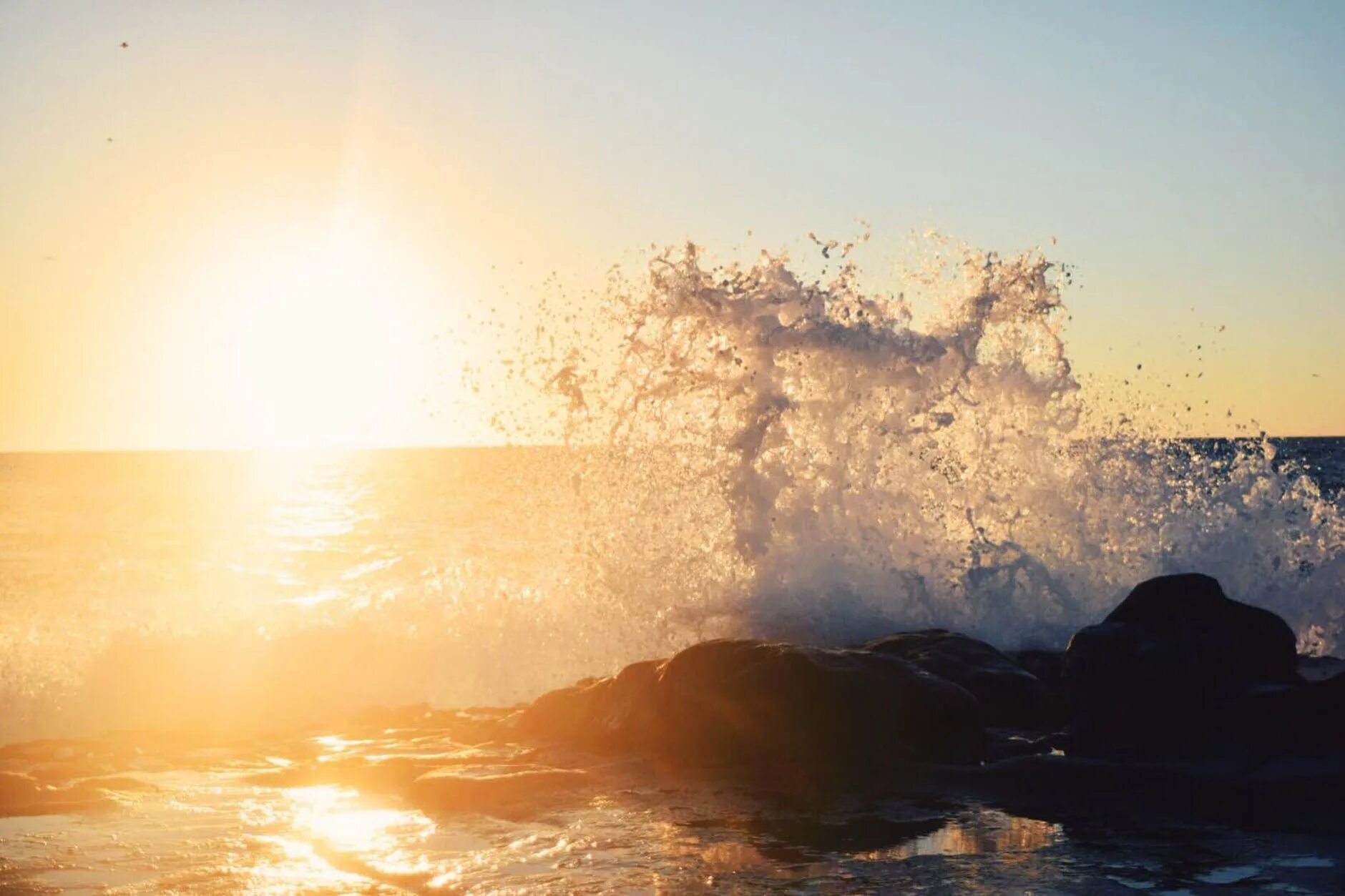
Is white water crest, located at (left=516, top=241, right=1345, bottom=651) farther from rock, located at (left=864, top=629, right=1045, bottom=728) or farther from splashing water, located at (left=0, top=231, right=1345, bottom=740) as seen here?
rock, located at (left=864, top=629, right=1045, bottom=728)

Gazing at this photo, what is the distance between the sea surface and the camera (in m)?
7.72

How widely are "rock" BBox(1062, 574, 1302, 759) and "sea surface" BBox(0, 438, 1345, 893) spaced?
63.8 inches

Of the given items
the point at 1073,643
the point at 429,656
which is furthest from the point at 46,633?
the point at 1073,643

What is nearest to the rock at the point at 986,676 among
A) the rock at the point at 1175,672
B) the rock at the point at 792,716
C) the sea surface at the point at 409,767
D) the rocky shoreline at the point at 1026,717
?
the rocky shoreline at the point at 1026,717

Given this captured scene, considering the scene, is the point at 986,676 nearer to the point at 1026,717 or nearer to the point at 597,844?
the point at 1026,717

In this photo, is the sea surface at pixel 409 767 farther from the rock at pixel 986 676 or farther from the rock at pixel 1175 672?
the rock at pixel 986 676

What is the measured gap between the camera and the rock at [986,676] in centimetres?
1211

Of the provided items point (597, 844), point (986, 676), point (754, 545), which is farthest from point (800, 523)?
point (597, 844)

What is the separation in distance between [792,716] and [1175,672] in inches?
128

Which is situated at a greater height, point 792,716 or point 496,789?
point 792,716

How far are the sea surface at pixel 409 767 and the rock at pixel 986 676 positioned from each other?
280 centimetres

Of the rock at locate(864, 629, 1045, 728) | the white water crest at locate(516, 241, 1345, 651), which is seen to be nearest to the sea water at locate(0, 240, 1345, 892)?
the white water crest at locate(516, 241, 1345, 651)

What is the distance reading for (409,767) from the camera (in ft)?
36.0

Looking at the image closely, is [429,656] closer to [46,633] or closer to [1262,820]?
[46,633]
